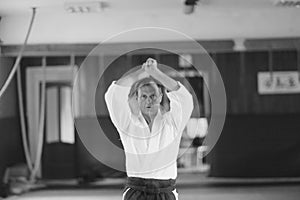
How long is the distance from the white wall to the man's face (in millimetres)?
1528

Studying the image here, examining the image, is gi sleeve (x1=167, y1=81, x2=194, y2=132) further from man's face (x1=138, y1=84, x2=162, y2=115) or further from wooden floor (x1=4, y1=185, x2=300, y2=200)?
wooden floor (x1=4, y1=185, x2=300, y2=200)

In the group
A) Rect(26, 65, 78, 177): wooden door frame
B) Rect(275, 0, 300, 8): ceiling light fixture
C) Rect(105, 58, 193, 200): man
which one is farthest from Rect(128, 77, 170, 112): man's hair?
Rect(26, 65, 78, 177): wooden door frame

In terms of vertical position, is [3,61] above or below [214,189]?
above

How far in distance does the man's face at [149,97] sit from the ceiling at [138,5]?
1521mm

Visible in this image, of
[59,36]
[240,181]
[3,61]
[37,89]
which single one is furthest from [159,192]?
[37,89]

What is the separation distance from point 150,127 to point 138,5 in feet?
5.33

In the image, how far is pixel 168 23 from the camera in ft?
9.50

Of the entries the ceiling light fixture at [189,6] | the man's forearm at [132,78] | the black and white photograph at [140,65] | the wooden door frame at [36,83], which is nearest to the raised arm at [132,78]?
the man's forearm at [132,78]

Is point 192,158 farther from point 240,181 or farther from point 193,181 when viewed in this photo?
point 240,181

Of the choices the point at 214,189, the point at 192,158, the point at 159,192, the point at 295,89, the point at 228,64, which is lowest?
the point at 214,189

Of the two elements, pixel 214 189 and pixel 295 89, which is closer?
pixel 214 189

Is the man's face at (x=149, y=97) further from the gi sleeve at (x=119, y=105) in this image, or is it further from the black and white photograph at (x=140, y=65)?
the black and white photograph at (x=140, y=65)

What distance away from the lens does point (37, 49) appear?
3.10 m

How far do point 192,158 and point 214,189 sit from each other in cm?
35
